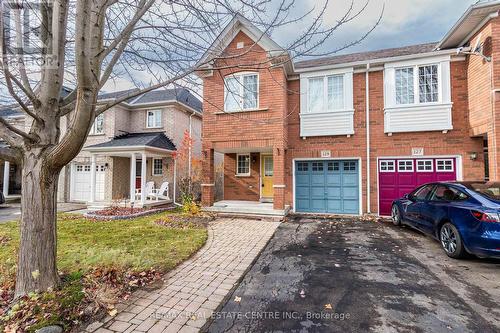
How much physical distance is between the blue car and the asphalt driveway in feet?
1.31

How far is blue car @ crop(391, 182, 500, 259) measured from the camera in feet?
15.2

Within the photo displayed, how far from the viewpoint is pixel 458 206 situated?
5277mm

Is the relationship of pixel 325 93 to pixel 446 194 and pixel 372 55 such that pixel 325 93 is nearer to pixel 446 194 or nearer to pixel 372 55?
pixel 372 55

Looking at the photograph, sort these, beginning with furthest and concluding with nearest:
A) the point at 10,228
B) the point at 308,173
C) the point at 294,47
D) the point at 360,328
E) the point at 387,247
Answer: the point at 308,173, the point at 10,228, the point at 387,247, the point at 294,47, the point at 360,328

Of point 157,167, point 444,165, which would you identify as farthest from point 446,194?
point 157,167

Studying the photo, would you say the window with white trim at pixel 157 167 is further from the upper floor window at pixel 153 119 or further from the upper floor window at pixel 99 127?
the upper floor window at pixel 99 127

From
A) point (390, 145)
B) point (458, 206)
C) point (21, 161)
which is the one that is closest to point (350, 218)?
point (390, 145)

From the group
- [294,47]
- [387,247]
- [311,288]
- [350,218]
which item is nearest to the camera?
[294,47]

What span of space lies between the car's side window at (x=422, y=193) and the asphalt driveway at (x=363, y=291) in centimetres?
130

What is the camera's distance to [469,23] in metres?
8.27

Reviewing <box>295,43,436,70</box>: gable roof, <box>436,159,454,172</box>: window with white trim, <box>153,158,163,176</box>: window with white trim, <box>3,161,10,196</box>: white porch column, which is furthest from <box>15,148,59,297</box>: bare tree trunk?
<box>3,161,10,196</box>: white porch column

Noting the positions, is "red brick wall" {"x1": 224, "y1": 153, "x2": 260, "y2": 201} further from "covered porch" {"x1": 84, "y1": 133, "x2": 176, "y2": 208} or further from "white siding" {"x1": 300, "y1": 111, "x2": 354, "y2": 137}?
"white siding" {"x1": 300, "y1": 111, "x2": 354, "y2": 137}

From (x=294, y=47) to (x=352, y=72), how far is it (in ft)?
26.7

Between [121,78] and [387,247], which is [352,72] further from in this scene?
[121,78]
